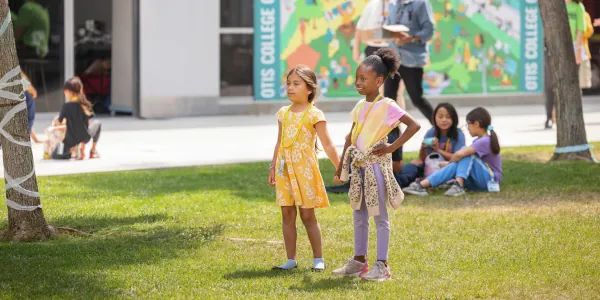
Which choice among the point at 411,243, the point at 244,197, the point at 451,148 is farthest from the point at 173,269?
the point at 451,148

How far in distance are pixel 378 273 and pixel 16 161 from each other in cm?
289

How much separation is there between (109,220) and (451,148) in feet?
11.5

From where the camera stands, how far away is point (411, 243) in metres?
7.73

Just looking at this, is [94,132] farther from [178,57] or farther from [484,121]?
[484,121]

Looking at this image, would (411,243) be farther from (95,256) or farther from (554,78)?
(554,78)

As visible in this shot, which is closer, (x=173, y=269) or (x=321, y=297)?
(x=321, y=297)

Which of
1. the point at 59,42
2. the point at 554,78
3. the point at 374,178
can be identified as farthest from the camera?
the point at 59,42

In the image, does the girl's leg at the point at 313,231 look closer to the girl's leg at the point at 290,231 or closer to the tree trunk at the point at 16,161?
the girl's leg at the point at 290,231

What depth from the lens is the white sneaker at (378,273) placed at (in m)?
6.56

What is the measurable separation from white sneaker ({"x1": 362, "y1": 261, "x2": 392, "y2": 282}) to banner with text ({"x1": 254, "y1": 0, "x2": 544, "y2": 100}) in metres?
12.2

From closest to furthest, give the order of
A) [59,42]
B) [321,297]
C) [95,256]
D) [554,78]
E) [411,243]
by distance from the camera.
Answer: [321,297], [95,256], [411,243], [554,78], [59,42]

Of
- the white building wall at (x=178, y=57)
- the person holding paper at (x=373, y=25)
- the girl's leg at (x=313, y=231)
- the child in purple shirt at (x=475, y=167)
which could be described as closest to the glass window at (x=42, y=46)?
the white building wall at (x=178, y=57)

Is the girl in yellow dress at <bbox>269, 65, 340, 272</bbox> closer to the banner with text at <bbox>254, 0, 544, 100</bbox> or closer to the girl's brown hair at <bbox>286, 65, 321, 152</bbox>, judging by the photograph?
the girl's brown hair at <bbox>286, 65, 321, 152</bbox>

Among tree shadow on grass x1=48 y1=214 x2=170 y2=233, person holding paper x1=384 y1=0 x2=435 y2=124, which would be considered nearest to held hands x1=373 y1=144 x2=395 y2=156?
tree shadow on grass x1=48 y1=214 x2=170 y2=233
